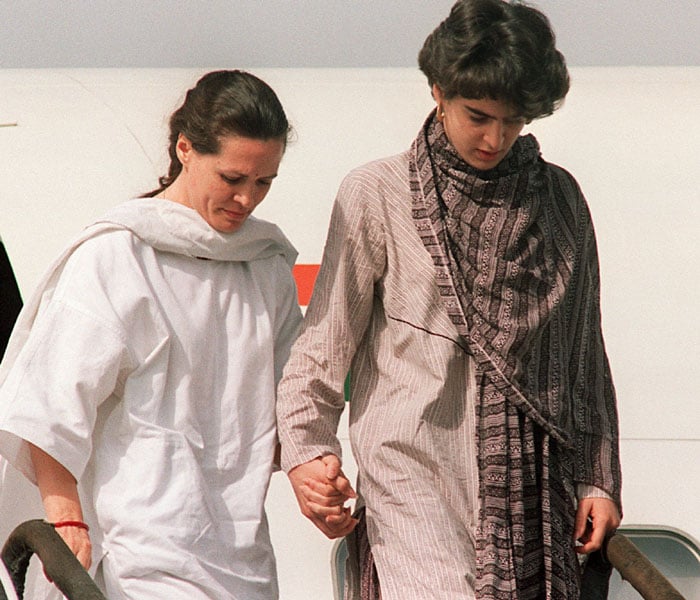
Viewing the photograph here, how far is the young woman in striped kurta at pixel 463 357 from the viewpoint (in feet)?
7.64

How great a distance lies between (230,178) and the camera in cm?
249

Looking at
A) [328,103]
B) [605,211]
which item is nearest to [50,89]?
[328,103]

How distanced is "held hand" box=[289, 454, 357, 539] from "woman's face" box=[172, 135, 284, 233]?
0.53 metres

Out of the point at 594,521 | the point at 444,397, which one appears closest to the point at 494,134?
the point at 444,397

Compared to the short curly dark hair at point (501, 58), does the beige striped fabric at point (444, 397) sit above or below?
below

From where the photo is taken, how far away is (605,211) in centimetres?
406

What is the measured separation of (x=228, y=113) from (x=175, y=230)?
25cm

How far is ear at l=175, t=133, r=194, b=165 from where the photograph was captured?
8.46ft

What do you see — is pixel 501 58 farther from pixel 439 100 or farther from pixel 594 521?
pixel 594 521

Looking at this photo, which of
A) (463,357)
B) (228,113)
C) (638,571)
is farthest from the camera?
(228,113)

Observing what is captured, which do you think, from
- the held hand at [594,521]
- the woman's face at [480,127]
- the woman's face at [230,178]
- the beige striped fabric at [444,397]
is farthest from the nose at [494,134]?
the held hand at [594,521]

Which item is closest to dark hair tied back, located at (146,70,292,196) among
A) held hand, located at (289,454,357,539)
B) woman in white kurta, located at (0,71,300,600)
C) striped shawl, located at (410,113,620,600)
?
woman in white kurta, located at (0,71,300,600)

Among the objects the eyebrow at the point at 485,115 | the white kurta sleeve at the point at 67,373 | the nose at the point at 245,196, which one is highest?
the eyebrow at the point at 485,115

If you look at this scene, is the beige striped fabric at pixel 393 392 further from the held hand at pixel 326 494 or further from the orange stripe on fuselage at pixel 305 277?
the orange stripe on fuselage at pixel 305 277
